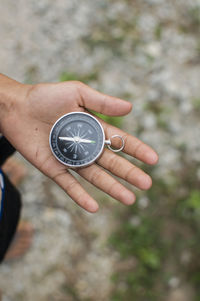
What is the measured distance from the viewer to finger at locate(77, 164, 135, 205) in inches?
123

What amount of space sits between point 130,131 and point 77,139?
1691mm

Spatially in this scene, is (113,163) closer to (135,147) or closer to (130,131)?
(135,147)

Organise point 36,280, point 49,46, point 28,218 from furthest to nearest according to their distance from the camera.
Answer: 1. point 49,46
2. point 28,218
3. point 36,280

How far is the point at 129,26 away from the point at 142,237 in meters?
3.50

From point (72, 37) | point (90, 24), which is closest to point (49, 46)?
point (72, 37)

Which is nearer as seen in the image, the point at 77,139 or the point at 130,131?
the point at 77,139

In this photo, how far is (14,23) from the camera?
5504 mm

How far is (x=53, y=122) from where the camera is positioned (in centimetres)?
353

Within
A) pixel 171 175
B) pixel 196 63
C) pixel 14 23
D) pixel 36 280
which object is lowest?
pixel 171 175

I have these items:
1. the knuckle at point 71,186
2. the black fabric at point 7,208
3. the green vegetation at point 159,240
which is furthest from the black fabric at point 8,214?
Answer: the green vegetation at point 159,240

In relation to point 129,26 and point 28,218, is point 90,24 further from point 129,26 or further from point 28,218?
point 28,218

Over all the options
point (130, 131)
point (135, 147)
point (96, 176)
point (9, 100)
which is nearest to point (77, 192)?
point (96, 176)

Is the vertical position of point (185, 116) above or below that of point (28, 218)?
below

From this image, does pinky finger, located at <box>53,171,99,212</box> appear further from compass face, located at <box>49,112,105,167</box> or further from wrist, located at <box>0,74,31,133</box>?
wrist, located at <box>0,74,31,133</box>
